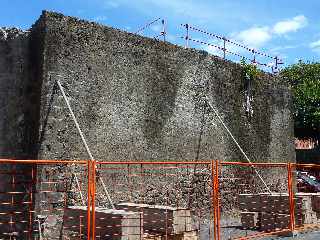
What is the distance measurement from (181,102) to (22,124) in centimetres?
514

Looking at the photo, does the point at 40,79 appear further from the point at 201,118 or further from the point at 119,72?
the point at 201,118

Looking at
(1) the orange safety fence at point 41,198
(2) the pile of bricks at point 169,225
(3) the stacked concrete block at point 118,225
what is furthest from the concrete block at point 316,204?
(3) the stacked concrete block at point 118,225

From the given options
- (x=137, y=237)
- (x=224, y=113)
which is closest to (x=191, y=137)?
(x=224, y=113)

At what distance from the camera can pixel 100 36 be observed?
12.0 m

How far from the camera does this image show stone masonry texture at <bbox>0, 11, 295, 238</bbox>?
10875 mm

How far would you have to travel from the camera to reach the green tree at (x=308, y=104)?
37500 mm

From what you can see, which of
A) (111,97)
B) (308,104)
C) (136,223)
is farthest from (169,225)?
(308,104)

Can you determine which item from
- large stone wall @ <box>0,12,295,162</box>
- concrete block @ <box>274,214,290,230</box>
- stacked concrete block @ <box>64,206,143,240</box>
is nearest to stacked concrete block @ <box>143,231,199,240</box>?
stacked concrete block @ <box>64,206,143,240</box>

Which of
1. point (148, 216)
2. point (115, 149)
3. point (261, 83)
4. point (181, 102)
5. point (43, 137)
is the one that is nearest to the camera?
point (148, 216)

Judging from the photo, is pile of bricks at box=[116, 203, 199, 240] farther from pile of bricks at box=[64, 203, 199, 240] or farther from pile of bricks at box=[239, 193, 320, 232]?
pile of bricks at box=[239, 193, 320, 232]

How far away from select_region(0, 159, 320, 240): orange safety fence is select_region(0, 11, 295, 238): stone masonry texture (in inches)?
16.4

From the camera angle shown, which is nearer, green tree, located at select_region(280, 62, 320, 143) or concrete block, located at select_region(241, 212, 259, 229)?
concrete block, located at select_region(241, 212, 259, 229)

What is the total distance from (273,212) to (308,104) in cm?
2828

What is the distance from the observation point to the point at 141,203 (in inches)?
476
